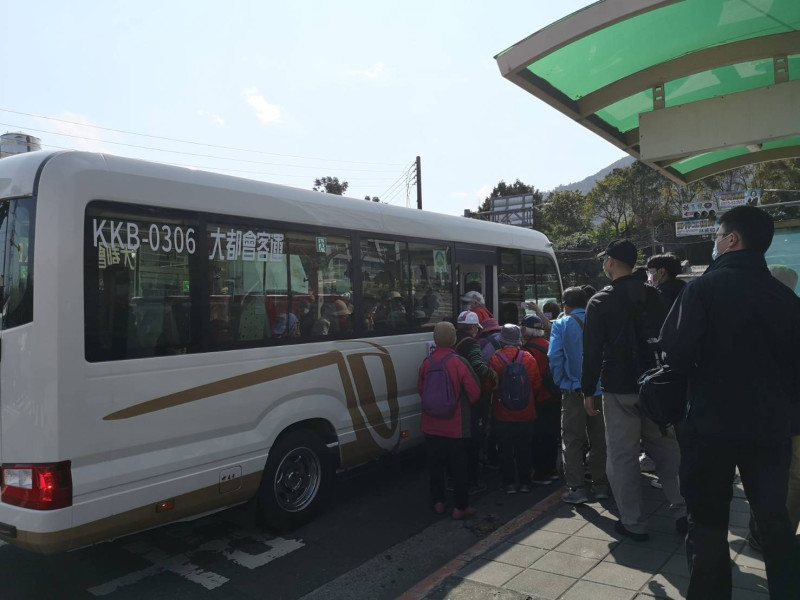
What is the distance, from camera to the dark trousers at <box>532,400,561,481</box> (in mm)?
6023

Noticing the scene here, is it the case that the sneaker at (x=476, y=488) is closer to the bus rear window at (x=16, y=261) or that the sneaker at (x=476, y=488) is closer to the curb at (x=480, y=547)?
the curb at (x=480, y=547)

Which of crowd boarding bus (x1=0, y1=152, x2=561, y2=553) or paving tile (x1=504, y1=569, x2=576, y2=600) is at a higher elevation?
crowd boarding bus (x1=0, y1=152, x2=561, y2=553)

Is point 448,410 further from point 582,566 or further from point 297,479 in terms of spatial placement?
point 582,566

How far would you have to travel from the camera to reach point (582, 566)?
Answer: 3.96 m

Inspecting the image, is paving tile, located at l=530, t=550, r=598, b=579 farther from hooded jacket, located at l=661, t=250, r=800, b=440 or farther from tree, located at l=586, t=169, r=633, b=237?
tree, located at l=586, t=169, r=633, b=237

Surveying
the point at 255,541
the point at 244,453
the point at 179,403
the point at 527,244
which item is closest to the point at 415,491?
the point at 255,541

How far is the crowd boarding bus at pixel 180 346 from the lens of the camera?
12.0ft

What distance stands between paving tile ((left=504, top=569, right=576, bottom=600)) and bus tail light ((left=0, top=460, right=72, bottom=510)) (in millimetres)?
2778

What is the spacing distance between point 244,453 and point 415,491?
2.20 meters

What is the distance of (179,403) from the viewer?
420cm

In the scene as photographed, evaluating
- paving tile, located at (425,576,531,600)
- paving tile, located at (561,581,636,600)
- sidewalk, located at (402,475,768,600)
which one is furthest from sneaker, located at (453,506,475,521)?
paving tile, located at (561,581,636,600)

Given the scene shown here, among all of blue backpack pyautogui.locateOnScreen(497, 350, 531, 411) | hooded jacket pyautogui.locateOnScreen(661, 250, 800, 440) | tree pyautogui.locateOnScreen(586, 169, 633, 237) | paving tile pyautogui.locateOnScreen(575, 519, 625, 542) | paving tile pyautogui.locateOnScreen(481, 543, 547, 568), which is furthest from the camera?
tree pyautogui.locateOnScreen(586, 169, 633, 237)

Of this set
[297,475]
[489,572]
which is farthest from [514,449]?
[297,475]

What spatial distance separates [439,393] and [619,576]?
76.2 inches
